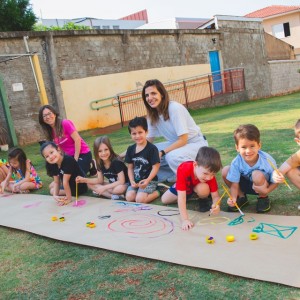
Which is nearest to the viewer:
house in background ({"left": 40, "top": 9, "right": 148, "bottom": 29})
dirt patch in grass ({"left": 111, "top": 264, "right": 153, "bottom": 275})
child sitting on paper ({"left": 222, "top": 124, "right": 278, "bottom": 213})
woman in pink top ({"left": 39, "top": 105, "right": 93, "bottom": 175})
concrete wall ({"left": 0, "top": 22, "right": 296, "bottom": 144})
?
dirt patch in grass ({"left": 111, "top": 264, "right": 153, "bottom": 275})

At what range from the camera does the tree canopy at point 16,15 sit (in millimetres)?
11195

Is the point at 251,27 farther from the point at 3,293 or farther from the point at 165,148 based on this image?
the point at 3,293

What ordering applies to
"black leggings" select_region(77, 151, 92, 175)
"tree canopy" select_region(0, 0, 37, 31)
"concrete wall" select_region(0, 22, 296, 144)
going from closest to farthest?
"black leggings" select_region(77, 151, 92, 175)
"concrete wall" select_region(0, 22, 296, 144)
"tree canopy" select_region(0, 0, 37, 31)

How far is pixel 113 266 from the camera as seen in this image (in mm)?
2164

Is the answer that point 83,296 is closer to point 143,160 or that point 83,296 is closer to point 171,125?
point 143,160

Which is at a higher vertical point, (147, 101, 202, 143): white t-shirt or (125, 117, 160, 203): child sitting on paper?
(147, 101, 202, 143): white t-shirt

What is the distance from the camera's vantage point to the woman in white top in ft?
11.3

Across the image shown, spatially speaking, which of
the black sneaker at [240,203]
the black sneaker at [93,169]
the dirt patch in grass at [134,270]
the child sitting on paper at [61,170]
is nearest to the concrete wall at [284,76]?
the black sneaker at [93,169]

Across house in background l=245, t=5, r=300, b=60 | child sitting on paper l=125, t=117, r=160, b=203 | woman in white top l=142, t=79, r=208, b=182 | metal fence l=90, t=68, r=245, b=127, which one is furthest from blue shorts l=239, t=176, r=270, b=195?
house in background l=245, t=5, r=300, b=60

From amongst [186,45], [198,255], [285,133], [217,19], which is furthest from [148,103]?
[217,19]

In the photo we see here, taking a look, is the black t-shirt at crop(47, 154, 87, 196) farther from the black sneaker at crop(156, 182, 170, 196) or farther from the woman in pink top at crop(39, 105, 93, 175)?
the black sneaker at crop(156, 182, 170, 196)

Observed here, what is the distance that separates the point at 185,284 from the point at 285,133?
421cm

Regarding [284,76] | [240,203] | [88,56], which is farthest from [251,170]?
[284,76]

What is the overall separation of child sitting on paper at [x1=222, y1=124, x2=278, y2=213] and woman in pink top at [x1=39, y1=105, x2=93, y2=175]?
79.4 inches
